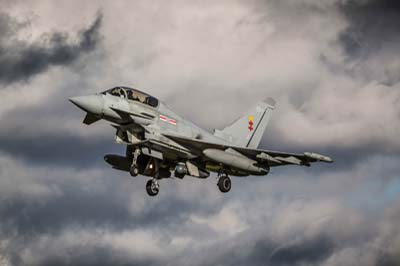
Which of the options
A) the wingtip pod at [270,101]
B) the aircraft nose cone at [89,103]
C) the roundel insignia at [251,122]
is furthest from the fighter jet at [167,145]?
the wingtip pod at [270,101]

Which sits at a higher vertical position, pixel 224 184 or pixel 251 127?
pixel 251 127

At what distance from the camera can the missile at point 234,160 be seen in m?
47.0

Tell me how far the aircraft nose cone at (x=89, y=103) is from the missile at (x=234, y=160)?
6445mm

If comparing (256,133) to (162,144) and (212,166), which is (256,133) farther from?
(162,144)

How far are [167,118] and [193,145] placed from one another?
1951mm

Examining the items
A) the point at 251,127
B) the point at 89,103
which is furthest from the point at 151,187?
the point at 251,127

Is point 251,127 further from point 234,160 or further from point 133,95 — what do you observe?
point 133,95

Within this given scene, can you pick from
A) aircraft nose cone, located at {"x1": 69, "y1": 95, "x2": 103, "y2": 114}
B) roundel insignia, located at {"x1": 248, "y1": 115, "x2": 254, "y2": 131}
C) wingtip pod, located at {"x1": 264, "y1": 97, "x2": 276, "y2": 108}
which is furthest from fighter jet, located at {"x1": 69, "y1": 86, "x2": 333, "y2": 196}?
wingtip pod, located at {"x1": 264, "y1": 97, "x2": 276, "y2": 108}

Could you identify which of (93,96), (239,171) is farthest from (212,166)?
(93,96)

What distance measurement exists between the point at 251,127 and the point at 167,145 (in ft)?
23.8

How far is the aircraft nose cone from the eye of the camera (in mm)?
43469

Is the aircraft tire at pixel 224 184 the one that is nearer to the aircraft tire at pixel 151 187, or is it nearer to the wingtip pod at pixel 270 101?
the aircraft tire at pixel 151 187

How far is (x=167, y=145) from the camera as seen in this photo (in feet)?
151

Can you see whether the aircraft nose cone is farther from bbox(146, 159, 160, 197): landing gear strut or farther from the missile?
the missile
